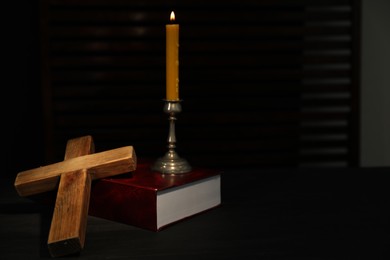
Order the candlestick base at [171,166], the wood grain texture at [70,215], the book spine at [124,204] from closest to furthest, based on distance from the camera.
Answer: the wood grain texture at [70,215]
the book spine at [124,204]
the candlestick base at [171,166]

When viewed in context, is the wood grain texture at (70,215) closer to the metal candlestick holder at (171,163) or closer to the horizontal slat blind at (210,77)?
the metal candlestick holder at (171,163)

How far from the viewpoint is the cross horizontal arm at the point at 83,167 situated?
33.9 inches

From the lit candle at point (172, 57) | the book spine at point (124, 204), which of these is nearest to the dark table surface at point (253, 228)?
the book spine at point (124, 204)

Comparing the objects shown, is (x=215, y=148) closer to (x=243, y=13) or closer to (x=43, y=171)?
(x=243, y=13)

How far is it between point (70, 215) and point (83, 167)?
14 centimetres

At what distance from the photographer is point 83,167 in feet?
2.86

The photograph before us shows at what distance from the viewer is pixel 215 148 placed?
2.49 meters

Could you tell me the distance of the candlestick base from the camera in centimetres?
94

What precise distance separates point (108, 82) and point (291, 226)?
1681 mm

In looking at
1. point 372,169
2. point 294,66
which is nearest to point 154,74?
point 294,66

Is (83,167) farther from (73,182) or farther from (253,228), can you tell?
(253,228)

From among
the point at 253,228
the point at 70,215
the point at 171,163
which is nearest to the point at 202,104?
the point at 171,163

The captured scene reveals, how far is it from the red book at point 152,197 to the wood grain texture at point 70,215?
1.9 inches

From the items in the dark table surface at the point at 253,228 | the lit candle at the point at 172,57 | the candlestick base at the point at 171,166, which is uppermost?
the lit candle at the point at 172,57
